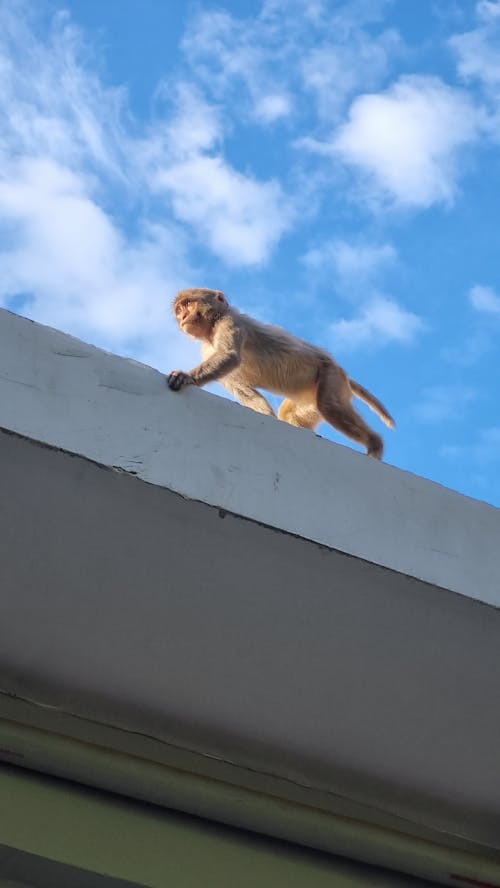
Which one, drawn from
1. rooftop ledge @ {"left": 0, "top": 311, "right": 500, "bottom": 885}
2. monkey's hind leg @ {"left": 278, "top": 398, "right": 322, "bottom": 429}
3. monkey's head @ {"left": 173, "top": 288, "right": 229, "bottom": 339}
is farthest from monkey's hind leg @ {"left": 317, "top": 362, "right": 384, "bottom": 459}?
rooftop ledge @ {"left": 0, "top": 311, "right": 500, "bottom": 885}

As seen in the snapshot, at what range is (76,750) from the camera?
2.12 meters

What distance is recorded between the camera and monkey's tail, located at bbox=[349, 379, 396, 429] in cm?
457

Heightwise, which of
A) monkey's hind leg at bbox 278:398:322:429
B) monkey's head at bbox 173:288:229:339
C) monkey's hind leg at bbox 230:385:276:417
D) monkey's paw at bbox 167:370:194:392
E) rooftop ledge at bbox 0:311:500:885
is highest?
monkey's head at bbox 173:288:229:339

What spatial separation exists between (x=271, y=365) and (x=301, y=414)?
32 centimetres

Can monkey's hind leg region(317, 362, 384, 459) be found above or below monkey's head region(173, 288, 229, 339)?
below

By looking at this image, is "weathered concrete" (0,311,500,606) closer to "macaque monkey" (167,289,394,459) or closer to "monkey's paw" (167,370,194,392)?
"monkey's paw" (167,370,194,392)

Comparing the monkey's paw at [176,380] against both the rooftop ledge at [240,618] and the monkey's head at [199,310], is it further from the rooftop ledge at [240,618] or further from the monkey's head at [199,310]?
the monkey's head at [199,310]

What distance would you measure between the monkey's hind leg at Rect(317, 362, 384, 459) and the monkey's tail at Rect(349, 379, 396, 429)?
364mm

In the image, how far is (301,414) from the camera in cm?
445

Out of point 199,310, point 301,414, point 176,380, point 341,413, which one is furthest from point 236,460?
point 301,414

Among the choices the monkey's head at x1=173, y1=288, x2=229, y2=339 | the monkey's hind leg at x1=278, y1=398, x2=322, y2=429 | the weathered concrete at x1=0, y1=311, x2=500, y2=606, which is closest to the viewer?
the weathered concrete at x1=0, y1=311, x2=500, y2=606

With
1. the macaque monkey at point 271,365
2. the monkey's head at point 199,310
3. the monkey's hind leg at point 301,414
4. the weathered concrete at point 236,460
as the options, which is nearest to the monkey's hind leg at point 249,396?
the macaque monkey at point 271,365

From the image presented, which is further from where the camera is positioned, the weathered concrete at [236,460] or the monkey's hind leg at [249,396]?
the monkey's hind leg at [249,396]

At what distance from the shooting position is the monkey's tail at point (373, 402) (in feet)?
15.0
